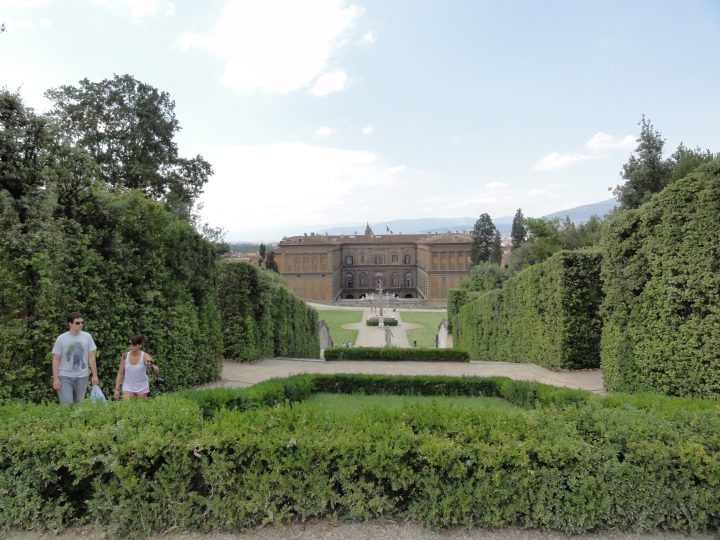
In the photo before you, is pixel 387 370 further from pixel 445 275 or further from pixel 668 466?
pixel 445 275

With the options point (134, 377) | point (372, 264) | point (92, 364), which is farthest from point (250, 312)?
point (372, 264)

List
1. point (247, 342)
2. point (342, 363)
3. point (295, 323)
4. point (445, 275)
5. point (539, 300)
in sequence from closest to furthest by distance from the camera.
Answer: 1. point (539, 300)
2. point (247, 342)
3. point (342, 363)
4. point (295, 323)
5. point (445, 275)

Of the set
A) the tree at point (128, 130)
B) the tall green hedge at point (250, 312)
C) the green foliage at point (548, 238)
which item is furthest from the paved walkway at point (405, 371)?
the green foliage at point (548, 238)

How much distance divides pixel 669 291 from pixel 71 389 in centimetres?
874

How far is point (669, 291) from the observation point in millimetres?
6547

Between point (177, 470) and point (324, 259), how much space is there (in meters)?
67.8

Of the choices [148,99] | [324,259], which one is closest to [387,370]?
[148,99]

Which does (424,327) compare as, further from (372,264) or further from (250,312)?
(372,264)

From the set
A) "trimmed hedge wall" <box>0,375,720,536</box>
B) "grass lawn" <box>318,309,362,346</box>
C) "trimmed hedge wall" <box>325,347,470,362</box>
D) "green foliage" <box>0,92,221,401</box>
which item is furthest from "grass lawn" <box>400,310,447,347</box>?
"trimmed hedge wall" <box>0,375,720,536</box>

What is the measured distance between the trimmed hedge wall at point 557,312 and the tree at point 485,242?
1934 inches

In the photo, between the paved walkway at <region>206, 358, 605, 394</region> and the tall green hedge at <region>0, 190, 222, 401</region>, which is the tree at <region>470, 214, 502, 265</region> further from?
the tall green hedge at <region>0, 190, 222, 401</region>

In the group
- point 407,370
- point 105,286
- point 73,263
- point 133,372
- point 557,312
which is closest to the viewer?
point 133,372

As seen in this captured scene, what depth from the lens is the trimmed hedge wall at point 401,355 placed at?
15523mm

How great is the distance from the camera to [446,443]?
344 cm
